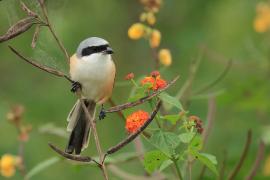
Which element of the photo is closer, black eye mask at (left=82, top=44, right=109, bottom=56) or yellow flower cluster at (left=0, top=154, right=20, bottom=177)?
black eye mask at (left=82, top=44, right=109, bottom=56)

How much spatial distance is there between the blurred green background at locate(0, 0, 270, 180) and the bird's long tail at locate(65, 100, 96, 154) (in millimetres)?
1512

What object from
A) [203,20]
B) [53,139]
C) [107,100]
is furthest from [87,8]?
[107,100]

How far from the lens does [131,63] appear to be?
7.70 meters

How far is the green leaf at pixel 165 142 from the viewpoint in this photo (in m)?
2.45

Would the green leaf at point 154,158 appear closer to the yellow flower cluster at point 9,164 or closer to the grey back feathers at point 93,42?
the grey back feathers at point 93,42

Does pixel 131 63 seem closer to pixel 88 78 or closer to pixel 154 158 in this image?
pixel 88 78

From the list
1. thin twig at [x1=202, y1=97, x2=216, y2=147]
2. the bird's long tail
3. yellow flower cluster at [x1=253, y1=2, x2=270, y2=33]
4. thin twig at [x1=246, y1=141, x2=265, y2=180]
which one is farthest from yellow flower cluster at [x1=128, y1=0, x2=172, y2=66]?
yellow flower cluster at [x1=253, y1=2, x2=270, y2=33]

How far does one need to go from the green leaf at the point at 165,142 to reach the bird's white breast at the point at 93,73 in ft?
4.18

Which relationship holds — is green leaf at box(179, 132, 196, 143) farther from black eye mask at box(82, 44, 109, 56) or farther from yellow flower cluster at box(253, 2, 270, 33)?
yellow flower cluster at box(253, 2, 270, 33)

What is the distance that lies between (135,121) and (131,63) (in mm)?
5186

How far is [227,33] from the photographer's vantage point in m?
7.30

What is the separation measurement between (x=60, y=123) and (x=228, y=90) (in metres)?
2.49

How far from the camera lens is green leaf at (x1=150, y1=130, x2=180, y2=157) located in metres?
2.45

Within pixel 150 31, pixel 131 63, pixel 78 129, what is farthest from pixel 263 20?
pixel 78 129
